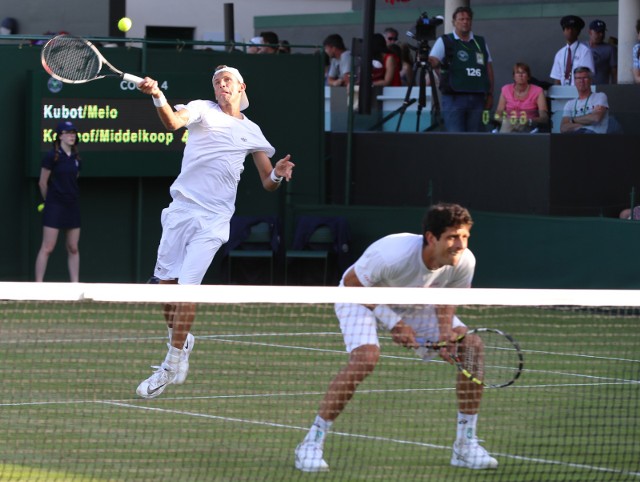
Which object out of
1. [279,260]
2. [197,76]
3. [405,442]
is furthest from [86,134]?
[405,442]

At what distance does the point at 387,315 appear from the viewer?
22.4ft

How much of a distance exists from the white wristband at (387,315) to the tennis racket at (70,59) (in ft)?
10.4

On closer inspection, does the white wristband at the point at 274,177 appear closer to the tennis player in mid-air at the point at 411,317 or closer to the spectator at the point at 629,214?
the tennis player in mid-air at the point at 411,317

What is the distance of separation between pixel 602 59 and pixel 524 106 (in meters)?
2.10

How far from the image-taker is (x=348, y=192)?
16.4 m

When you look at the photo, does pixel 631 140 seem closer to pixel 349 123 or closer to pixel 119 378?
pixel 349 123

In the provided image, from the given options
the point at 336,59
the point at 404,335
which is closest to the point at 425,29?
the point at 336,59

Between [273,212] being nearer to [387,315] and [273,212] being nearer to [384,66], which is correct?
[384,66]

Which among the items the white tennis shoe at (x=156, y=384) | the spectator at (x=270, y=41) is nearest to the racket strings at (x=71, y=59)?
the white tennis shoe at (x=156, y=384)

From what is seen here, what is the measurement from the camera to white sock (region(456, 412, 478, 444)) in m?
7.02

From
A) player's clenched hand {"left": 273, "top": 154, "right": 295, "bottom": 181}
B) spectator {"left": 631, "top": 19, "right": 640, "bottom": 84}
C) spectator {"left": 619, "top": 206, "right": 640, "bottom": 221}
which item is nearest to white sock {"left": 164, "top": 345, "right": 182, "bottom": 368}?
player's clenched hand {"left": 273, "top": 154, "right": 295, "bottom": 181}

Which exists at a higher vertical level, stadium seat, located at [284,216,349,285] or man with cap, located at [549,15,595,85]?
man with cap, located at [549,15,595,85]

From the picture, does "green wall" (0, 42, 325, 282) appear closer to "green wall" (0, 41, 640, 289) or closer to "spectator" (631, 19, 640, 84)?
"green wall" (0, 41, 640, 289)

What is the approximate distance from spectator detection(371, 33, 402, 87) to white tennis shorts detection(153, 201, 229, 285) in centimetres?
786
